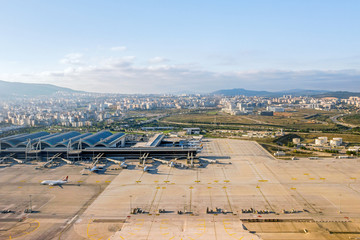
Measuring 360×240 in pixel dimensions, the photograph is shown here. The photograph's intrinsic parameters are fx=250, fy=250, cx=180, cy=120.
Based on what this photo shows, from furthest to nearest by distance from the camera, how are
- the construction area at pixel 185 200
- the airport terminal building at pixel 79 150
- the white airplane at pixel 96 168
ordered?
the airport terminal building at pixel 79 150
the white airplane at pixel 96 168
the construction area at pixel 185 200

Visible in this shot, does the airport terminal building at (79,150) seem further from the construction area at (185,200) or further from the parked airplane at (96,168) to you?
the parked airplane at (96,168)

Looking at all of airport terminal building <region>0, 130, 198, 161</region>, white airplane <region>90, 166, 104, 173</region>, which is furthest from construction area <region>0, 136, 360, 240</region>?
airport terminal building <region>0, 130, 198, 161</region>

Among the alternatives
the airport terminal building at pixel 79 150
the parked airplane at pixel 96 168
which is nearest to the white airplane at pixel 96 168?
the parked airplane at pixel 96 168

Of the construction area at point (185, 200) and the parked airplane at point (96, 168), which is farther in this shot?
the parked airplane at point (96, 168)

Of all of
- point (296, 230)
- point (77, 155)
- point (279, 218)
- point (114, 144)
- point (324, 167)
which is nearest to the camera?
point (296, 230)

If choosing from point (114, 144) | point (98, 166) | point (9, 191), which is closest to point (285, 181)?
point (98, 166)

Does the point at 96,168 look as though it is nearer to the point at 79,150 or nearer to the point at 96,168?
the point at 96,168

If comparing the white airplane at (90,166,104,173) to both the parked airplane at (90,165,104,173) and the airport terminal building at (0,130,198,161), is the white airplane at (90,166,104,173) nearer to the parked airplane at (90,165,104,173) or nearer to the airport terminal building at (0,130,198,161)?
the parked airplane at (90,165,104,173)

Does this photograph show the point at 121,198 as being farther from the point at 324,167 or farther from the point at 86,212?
the point at 324,167

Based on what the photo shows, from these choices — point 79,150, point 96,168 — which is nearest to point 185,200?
point 96,168
